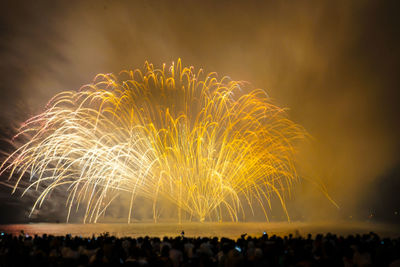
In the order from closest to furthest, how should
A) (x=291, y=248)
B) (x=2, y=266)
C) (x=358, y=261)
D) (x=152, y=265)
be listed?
(x=152, y=265) < (x=358, y=261) < (x=2, y=266) < (x=291, y=248)

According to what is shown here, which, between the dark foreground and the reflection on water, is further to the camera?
the reflection on water

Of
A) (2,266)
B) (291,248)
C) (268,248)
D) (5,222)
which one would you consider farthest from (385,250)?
(5,222)

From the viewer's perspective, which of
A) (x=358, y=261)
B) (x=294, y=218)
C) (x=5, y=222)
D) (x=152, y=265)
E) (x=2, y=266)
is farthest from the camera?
(x=294, y=218)

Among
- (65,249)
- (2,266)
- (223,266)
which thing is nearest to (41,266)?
(65,249)

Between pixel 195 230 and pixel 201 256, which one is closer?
pixel 201 256

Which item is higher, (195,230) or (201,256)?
(195,230)

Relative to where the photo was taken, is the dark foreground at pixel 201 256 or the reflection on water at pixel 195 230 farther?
the reflection on water at pixel 195 230

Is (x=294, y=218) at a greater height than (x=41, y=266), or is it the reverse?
(x=294, y=218)

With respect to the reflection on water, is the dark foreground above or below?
below

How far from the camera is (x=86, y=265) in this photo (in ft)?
51.7

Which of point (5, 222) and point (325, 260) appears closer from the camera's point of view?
point (325, 260)

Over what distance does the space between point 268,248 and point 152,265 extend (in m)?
6.69

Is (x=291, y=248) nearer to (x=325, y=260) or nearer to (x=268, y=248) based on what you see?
(x=268, y=248)

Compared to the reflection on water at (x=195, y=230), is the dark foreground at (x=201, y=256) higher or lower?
lower
